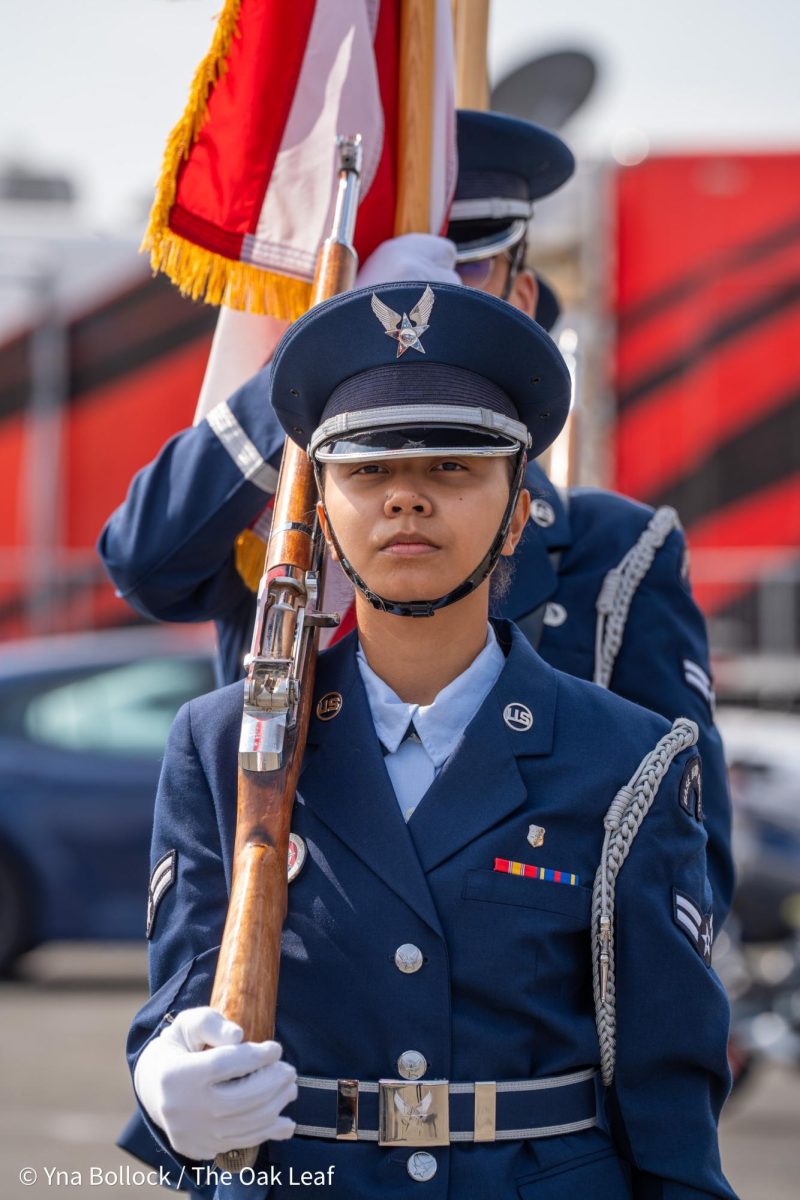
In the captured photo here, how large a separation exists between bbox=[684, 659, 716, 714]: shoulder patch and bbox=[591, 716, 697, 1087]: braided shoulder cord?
57cm

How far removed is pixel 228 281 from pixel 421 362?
820 mm

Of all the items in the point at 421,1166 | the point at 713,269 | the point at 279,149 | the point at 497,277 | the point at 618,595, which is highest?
the point at 713,269

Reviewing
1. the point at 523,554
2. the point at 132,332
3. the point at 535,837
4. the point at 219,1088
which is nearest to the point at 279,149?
the point at 523,554

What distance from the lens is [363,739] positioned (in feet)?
6.91

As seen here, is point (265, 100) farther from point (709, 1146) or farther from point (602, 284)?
point (602, 284)

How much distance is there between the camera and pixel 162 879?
6.95 feet

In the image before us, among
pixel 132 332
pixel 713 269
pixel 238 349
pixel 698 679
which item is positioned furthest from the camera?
pixel 132 332

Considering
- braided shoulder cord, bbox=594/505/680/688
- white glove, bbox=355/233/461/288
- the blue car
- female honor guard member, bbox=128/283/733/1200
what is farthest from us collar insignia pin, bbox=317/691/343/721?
the blue car

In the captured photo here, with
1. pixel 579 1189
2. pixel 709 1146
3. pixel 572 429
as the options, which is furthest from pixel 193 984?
pixel 572 429

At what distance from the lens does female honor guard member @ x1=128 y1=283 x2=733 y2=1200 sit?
199cm

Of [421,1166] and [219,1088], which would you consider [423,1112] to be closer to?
[421,1166]

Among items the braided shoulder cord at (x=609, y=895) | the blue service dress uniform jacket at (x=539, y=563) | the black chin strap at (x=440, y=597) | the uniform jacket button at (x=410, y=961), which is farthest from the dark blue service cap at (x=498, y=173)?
the uniform jacket button at (x=410, y=961)

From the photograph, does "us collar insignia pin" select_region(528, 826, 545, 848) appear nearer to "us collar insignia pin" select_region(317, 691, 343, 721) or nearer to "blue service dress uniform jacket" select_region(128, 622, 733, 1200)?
"blue service dress uniform jacket" select_region(128, 622, 733, 1200)

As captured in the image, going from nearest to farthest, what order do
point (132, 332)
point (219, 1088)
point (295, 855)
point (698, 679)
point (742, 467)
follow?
point (219, 1088)
point (295, 855)
point (698, 679)
point (742, 467)
point (132, 332)
